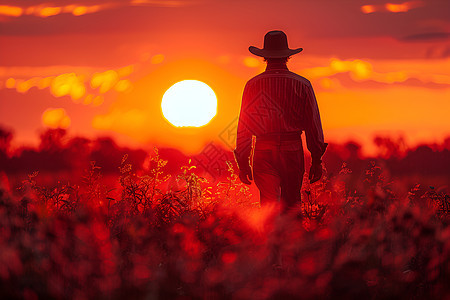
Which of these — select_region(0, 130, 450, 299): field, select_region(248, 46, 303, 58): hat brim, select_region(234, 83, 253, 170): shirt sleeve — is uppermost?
select_region(248, 46, 303, 58): hat brim

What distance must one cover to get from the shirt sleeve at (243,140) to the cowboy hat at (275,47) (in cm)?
52

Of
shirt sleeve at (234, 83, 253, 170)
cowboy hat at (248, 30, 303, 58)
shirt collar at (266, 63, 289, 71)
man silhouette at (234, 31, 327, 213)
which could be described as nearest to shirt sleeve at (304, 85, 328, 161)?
man silhouette at (234, 31, 327, 213)

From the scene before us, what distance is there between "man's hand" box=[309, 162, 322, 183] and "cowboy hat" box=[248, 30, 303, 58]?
1522 millimetres

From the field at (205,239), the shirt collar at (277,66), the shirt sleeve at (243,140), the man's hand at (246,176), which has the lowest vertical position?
the field at (205,239)

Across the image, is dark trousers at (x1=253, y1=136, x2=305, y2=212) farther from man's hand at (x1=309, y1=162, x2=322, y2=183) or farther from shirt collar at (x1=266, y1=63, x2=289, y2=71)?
shirt collar at (x1=266, y1=63, x2=289, y2=71)

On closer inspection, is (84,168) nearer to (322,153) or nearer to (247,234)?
(247,234)

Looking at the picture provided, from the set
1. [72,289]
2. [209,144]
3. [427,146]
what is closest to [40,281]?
[72,289]

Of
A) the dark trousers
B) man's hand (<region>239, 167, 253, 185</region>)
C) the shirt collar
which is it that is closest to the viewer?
the dark trousers

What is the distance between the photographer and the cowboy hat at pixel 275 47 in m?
7.16

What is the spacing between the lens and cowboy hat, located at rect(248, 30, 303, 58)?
716cm

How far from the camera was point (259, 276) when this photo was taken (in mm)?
4398

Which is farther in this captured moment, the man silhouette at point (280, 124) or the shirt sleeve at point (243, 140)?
the shirt sleeve at point (243, 140)

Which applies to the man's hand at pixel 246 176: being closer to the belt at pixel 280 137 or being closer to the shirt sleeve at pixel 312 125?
the belt at pixel 280 137

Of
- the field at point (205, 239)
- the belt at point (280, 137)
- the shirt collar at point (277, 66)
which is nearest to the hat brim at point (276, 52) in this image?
the shirt collar at point (277, 66)
